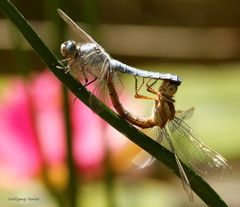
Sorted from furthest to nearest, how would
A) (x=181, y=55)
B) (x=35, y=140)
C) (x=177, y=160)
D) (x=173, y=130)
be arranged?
(x=181, y=55) < (x=35, y=140) < (x=173, y=130) < (x=177, y=160)

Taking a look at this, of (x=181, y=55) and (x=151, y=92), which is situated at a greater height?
(x=151, y=92)

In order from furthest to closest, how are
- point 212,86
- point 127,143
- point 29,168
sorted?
point 212,86 < point 127,143 < point 29,168

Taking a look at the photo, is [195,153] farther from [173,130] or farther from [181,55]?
[181,55]

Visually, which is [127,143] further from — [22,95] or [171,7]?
[171,7]

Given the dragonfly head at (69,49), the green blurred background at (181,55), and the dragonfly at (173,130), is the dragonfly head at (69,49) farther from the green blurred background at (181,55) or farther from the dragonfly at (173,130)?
the green blurred background at (181,55)

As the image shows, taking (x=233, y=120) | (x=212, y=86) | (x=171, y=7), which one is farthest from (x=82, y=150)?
(x=171, y=7)

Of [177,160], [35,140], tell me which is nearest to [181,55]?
[35,140]

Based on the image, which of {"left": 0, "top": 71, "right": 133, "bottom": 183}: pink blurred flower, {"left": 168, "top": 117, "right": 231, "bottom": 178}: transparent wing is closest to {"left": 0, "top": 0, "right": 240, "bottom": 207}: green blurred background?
{"left": 0, "top": 71, "right": 133, "bottom": 183}: pink blurred flower

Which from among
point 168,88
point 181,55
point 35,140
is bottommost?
point 181,55

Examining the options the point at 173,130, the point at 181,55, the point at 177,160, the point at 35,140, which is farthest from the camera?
the point at 181,55
